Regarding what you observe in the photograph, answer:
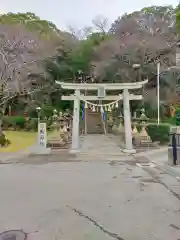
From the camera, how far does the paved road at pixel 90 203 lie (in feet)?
16.7

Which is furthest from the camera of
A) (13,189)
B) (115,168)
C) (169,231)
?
(115,168)

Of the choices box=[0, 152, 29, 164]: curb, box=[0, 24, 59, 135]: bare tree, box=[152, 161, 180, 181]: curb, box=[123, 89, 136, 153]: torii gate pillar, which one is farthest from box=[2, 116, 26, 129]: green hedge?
box=[152, 161, 180, 181]: curb

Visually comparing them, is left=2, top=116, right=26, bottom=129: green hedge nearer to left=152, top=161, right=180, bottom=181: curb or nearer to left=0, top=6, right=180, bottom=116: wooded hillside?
left=0, top=6, right=180, bottom=116: wooded hillside

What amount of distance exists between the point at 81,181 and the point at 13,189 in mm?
2054

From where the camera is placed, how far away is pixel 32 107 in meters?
31.4

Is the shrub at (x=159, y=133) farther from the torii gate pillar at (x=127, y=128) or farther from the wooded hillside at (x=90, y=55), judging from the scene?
the wooded hillside at (x=90, y=55)

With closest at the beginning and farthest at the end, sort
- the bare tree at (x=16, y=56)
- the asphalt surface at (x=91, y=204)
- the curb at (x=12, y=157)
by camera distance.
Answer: the asphalt surface at (x=91, y=204) → the curb at (x=12, y=157) → the bare tree at (x=16, y=56)

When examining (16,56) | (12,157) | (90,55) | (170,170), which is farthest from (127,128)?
(90,55)

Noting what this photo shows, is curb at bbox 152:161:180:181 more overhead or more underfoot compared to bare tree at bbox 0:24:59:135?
more underfoot

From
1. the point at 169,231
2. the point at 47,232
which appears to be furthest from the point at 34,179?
the point at 169,231

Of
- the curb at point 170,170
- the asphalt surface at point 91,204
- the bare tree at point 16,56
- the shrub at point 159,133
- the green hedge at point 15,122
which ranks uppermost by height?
the bare tree at point 16,56

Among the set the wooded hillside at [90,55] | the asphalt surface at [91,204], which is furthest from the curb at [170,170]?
the wooded hillside at [90,55]

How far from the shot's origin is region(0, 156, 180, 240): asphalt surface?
5070 mm

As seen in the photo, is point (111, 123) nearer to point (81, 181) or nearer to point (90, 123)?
point (90, 123)
